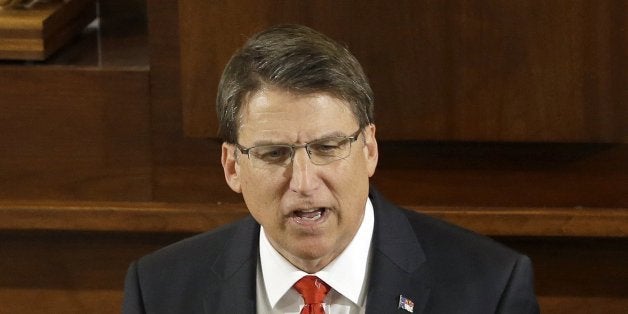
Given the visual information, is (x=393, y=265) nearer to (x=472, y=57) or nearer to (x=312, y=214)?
(x=312, y=214)

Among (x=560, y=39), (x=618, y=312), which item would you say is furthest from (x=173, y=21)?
(x=618, y=312)

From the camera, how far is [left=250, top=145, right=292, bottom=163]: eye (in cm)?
182

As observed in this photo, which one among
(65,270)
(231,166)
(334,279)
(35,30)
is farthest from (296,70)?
(65,270)

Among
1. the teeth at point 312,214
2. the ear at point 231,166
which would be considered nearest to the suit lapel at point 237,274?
the ear at point 231,166

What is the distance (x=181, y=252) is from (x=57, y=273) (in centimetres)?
63

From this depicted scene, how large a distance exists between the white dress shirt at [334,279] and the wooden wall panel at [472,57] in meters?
0.48

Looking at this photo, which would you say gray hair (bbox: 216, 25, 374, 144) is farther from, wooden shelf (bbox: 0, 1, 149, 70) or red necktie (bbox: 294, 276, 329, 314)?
wooden shelf (bbox: 0, 1, 149, 70)

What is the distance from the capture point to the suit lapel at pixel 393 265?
1.93m

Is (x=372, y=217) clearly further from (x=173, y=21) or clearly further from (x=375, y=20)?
(x=173, y=21)

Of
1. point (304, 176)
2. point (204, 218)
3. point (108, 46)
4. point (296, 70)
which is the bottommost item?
point (204, 218)

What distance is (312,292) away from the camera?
75.6 inches

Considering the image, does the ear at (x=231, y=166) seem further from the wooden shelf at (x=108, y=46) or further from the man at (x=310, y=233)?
the wooden shelf at (x=108, y=46)

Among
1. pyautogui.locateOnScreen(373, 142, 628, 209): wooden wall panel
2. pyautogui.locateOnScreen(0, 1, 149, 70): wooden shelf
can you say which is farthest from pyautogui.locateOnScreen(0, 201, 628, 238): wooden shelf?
pyautogui.locateOnScreen(0, 1, 149, 70): wooden shelf

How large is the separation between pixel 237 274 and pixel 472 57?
2.14 ft
